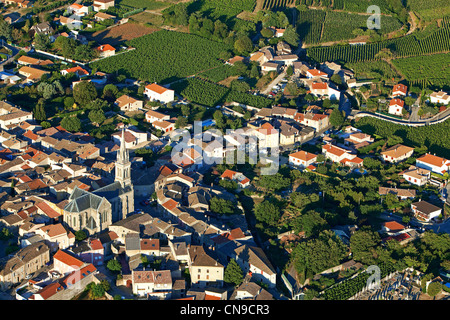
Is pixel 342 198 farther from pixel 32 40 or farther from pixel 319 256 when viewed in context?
pixel 32 40

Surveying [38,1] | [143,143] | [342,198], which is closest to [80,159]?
[143,143]

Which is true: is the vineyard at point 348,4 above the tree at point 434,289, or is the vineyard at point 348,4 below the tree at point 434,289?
above

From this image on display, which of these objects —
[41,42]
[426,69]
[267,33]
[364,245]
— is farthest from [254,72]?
[364,245]

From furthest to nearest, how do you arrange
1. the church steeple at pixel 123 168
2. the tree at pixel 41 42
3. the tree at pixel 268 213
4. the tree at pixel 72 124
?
1. the tree at pixel 41 42
2. the tree at pixel 72 124
3. the tree at pixel 268 213
4. the church steeple at pixel 123 168

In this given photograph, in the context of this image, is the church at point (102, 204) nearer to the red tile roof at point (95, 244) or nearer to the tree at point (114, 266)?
the red tile roof at point (95, 244)

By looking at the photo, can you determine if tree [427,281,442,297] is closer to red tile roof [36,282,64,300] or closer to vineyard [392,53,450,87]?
red tile roof [36,282,64,300]

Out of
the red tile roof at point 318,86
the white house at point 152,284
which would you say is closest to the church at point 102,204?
the white house at point 152,284
